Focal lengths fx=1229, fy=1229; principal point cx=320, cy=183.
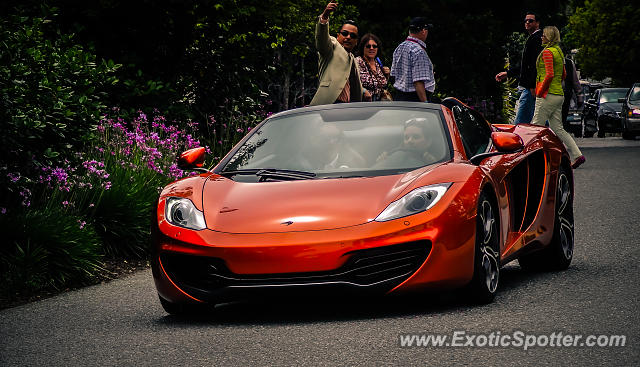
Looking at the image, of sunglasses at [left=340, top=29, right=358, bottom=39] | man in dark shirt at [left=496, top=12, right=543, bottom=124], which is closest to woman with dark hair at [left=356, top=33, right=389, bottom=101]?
sunglasses at [left=340, top=29, right=358, bottom=39]

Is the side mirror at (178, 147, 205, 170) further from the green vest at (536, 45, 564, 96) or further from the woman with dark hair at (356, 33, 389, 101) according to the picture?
the green vest at (536, 45, 564, 96)

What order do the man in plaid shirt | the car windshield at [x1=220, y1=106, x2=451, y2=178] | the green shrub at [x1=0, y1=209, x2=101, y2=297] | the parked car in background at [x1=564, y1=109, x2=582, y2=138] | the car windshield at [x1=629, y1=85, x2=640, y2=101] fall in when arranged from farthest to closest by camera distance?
the parked car in background at [x1=564, y1=109, x2=582, y2=138]
the car windshield at [x1=629, y1=85, x2=640, y2=101]
the man in plaid shirt
the green shrub at [x1=0, y1=209, x2=101, y2=297]
the car windshield at [x1=220, y1=106, x2=451, y2=178]

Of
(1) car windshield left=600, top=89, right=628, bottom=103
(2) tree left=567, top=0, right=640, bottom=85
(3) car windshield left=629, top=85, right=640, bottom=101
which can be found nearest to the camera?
(3) car windshield left=629, top=85, right=640, bottom=101

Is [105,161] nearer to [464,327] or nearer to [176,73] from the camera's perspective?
[176,73]

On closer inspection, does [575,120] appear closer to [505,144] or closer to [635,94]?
[635,94]

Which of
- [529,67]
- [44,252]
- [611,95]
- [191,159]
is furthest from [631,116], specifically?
[191,159]

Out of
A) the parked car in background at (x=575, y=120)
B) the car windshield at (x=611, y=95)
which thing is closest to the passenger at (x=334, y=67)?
the car windshield at (x=611, y=95)

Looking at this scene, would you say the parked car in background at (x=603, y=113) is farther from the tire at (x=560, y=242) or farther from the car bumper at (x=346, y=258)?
the car bumper at (x=346, y=258)

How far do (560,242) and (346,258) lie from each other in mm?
2448

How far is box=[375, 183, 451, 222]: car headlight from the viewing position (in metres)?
6.56

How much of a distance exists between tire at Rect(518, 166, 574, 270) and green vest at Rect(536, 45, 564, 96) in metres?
7.18

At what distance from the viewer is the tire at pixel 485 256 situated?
671cm

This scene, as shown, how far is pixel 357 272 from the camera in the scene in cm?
648

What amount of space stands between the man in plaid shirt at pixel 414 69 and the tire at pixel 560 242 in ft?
13.4
